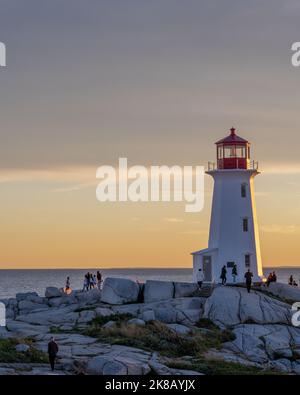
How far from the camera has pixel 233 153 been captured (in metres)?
62.2

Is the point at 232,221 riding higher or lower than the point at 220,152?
lower

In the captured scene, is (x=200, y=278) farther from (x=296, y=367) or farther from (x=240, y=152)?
(x=296, y=367)

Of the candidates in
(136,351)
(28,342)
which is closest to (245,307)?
(136,351)

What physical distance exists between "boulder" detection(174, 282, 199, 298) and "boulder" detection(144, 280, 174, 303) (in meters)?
0.34

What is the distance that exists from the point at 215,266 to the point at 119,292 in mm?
8572

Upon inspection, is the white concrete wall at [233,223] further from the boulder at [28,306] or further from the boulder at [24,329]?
the boulder at [24,329]

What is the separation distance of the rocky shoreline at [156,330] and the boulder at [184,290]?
6 cm

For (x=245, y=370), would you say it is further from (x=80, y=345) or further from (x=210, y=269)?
(x=210, y=269)

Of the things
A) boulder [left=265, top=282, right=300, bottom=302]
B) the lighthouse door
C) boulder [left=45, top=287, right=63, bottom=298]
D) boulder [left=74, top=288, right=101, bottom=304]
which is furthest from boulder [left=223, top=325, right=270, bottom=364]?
boulder [left=45, top=287, right=63, bottom=298]

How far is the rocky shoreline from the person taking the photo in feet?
125

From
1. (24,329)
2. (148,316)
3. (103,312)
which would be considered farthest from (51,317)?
(148,316)

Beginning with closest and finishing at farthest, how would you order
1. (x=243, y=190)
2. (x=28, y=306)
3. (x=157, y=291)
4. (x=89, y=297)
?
1. (x=157, y=291)
2. (x=89, y=297)
3. (x=28, y=306)
4. (x=243, y=190)

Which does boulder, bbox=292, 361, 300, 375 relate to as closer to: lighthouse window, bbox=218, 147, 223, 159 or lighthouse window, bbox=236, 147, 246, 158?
lighthouse window, bbox=236, 147, 246, 158
